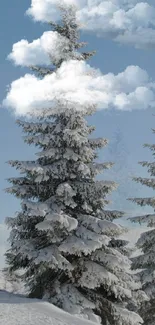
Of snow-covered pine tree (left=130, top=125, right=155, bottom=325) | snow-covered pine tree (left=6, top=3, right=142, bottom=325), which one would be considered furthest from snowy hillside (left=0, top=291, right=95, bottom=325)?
snow-covered pine tree (left=130, top=125, right=155, bottom=325)

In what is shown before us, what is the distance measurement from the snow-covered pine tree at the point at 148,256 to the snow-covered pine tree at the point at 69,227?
7.34ft

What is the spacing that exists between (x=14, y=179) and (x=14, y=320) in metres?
6.70

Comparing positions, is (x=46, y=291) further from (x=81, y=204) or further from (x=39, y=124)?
(x=39, y=124)

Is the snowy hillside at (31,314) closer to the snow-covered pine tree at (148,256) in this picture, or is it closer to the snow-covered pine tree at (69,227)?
the snow-covered pine tree at (69,227)

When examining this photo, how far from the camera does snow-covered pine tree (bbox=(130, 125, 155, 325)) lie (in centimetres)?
2097

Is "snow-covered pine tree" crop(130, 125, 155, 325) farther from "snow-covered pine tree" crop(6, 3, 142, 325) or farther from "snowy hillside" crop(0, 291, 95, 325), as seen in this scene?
"snowy hillside" crop(0, 291, 95, 325)

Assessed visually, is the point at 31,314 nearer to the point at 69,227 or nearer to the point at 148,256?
the point at 69,227

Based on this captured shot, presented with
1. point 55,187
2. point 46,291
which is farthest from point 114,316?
point 55,187

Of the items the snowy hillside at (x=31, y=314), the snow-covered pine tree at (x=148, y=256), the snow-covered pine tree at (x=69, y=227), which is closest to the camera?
the snowy hillside at (x=31, y=314)

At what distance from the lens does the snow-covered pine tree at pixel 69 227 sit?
1669cm

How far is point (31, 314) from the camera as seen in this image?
13156 millimetres

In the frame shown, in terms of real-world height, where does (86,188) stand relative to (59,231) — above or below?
above

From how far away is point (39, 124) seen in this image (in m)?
18.5

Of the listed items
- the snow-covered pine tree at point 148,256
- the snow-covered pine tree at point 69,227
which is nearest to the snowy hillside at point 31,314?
the snow-covered pine tree at point 69,227
